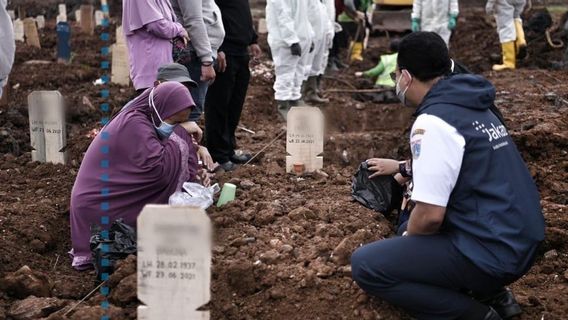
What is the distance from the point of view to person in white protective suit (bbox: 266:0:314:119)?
25.6 feet

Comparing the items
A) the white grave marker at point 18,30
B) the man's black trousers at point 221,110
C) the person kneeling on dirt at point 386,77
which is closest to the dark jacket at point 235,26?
the man's black trousers at point 221,110

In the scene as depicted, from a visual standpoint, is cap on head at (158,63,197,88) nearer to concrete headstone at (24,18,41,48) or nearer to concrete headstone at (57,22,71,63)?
concrete headstone at (57,22,71,63)

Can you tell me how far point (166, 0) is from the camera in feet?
17.1

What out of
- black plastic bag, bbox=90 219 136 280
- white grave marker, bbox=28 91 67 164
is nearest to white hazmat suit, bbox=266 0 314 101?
white grave marker, bbox=28 91 67 164

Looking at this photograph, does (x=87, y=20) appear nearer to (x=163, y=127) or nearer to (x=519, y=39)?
(x=519, y=39)

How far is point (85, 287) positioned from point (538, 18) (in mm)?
10815

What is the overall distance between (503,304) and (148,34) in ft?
9.10

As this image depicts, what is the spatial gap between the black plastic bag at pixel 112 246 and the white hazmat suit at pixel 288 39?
3.94 meters

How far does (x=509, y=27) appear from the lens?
1138cm

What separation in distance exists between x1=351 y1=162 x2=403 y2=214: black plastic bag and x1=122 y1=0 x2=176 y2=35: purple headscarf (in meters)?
1.58

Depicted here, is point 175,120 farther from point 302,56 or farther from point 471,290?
point 302,56

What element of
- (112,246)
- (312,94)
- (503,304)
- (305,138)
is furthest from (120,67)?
(503,304)

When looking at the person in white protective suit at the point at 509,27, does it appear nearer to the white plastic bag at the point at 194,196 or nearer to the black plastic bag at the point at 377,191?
the black plastic bag at the point at 377,191

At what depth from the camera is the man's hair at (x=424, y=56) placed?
3.40 metres
